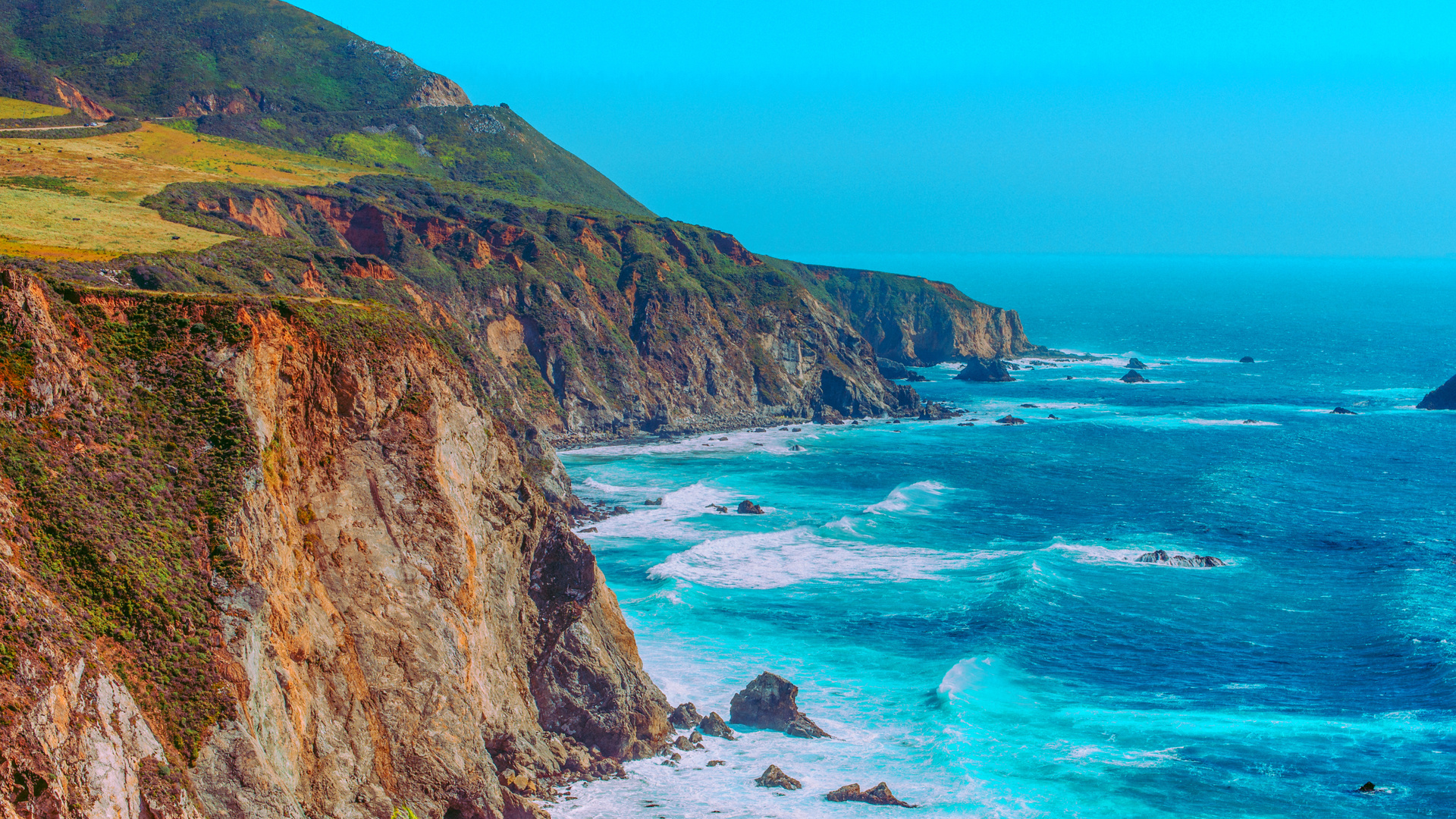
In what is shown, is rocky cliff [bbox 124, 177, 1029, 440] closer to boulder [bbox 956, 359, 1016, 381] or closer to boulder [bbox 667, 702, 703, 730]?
boulder [bbox 956, 359, 1016, 381]

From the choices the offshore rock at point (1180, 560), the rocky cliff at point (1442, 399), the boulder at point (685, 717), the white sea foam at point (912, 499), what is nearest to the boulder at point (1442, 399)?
the rocky cliff at point (1442, 399)

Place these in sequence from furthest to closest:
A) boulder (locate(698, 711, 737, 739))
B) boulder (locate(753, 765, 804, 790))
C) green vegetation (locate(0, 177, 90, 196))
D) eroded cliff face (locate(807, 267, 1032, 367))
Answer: eroded cliff face (locate(807, 267, 1032, 367))
green vegetation (locate(0, 177, 90, 196))
boulder (locate(698, 711, 737, 739))
boulder (locate(753, 765, 804, 790))

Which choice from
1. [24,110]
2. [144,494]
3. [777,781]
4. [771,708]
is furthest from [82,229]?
[24,110]

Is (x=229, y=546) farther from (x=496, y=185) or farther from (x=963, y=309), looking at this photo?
(x=963, y=309)

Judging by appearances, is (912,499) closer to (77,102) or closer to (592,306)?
(592,306)

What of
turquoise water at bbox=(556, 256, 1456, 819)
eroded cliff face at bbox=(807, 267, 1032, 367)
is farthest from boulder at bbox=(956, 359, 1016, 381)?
turquoise water at bbox=(556, 256, 1456, 819)

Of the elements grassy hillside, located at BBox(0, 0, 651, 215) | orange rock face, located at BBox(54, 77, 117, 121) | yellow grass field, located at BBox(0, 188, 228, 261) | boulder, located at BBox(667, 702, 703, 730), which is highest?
grassy hillside, located at BBox(0, 0, 651, 215)
